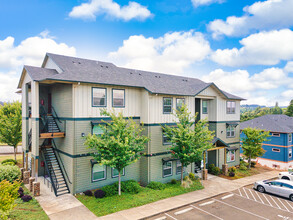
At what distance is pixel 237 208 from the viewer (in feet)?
45.3

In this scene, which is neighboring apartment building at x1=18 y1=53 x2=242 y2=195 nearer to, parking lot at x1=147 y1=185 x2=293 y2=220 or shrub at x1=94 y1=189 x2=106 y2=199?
shrub at x1=94 y1=189 x2=106 y2=199

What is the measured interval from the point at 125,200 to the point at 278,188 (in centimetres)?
1293

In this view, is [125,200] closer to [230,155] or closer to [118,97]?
[118,97]

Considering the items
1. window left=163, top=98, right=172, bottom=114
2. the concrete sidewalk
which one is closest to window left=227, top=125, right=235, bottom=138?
the concrete sidewalk

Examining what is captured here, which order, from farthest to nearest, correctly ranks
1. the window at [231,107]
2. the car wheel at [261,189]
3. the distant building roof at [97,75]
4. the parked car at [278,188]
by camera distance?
the window at [231,107]
the car wheel at [261,189]
the parked car at [278,188]
the distant building roof at [97,75]

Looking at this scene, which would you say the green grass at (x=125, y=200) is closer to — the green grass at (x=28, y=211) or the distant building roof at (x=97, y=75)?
the green grass at (x=28, y=211)

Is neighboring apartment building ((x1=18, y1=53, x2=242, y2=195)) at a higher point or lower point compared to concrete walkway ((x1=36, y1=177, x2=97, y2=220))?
higher

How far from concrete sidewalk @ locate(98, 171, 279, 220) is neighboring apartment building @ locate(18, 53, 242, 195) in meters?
3.04

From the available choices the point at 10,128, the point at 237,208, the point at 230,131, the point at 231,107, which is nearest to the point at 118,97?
the point at 237,208

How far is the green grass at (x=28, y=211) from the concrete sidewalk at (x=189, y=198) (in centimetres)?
385

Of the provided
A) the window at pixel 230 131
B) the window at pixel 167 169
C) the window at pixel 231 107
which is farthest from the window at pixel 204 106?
the window at pixel 167 169

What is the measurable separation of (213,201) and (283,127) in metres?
22.4

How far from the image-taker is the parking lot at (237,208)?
12.6 m

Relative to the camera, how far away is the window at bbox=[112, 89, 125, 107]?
1704cm
